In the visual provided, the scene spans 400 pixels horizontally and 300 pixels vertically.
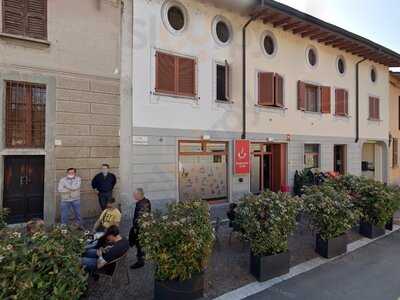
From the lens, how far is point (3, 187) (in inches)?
312

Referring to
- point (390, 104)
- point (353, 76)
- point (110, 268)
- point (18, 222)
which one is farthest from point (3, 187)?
point (390, 104)

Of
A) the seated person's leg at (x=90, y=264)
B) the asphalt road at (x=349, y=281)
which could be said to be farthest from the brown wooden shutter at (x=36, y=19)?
the asphalt road at (x=349, y=281)

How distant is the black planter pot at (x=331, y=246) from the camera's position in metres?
6.70

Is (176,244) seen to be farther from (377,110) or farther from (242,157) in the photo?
(377,110)

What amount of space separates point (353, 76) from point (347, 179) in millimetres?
9528

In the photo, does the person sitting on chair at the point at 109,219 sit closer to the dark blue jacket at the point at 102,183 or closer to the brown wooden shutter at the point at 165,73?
the dark blue jacket at the point at 102,183

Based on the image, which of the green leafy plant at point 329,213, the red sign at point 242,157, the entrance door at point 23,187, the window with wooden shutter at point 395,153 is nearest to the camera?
the green leafy plant at point 329,213

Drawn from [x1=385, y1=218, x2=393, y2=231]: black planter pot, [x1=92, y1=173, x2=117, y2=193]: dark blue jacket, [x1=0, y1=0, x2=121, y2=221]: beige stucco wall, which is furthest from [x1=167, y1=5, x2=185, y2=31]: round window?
[x1=385, y1=218, x2=393, y2=231]: black planter pot

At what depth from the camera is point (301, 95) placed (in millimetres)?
13523

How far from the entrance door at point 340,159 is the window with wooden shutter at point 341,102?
1.72 metres

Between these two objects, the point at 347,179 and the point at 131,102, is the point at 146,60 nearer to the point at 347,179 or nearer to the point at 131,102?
the point at 131,102

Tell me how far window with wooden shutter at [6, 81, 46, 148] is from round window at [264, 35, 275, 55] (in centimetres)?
822

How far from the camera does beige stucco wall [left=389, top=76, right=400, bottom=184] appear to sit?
19578 mm

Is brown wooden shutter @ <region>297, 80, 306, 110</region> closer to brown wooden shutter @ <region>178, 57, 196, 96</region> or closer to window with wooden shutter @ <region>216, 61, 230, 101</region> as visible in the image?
window with wooden shutter @ <region>216, 61, 230, 101</region>
